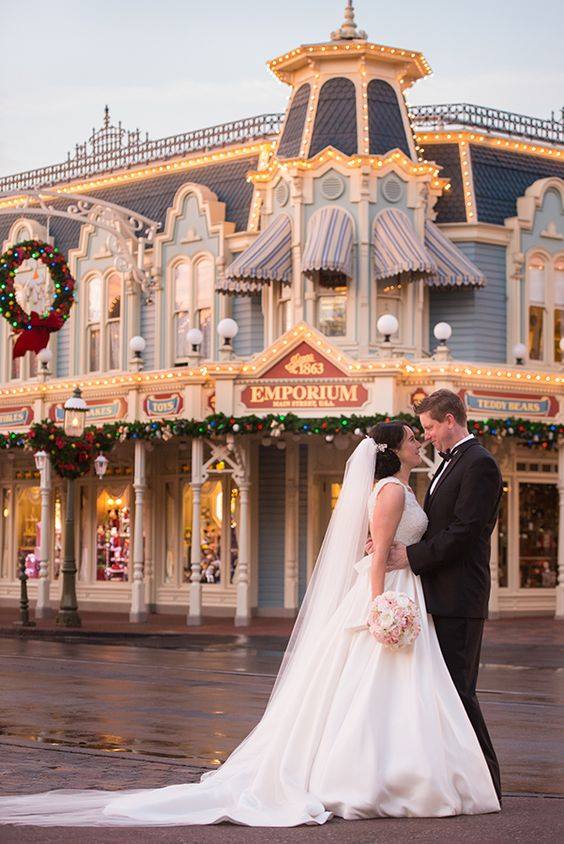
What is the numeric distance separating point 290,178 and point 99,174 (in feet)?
24.4

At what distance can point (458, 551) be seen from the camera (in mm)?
7832

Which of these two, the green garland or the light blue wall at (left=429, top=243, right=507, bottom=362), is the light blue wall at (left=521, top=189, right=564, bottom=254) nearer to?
the light blue wall at (left=429, top=243, right=507, bottom=362)

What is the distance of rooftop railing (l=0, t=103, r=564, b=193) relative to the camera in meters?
30.7

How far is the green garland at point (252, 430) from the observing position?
982 inches

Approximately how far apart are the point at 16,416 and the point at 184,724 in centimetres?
1880

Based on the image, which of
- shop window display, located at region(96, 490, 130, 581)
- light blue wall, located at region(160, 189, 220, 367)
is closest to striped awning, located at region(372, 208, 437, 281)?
light blue wall, located at region(160, 189, 220, 367)

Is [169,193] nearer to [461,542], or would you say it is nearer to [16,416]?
[16,416]

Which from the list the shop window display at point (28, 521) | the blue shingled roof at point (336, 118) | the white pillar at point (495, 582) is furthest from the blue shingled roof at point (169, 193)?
the white pillar at point (495, 582)

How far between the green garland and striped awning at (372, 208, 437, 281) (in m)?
3.05

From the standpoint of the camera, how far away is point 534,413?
26219 mm

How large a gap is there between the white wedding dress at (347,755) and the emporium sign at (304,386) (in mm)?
17146

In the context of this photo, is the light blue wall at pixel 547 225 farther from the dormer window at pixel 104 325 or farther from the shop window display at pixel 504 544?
the dormer window at pixel 104 325

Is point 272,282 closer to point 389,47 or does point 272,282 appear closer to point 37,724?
point 389,47


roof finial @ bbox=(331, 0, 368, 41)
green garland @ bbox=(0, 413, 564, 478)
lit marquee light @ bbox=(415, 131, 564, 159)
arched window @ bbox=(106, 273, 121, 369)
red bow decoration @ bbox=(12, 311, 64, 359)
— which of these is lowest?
green garland @ bbox=(0, 413, 564, 478)
